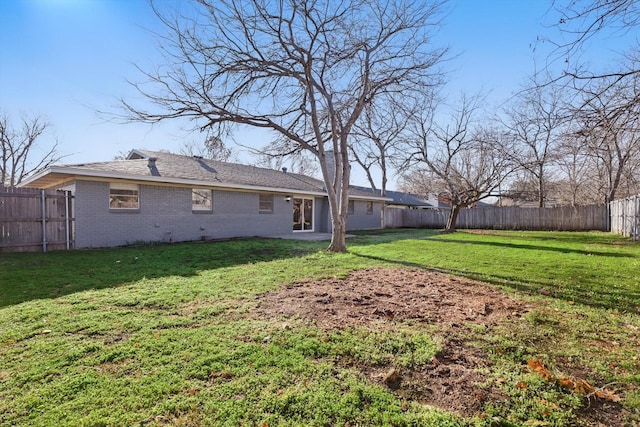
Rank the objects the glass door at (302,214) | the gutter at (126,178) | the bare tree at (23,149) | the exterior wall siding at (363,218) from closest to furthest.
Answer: the gutter at (126,178) < the glass door at (302,214) < the exterior wall siding at (363,218) < the bare tree at (23,149)

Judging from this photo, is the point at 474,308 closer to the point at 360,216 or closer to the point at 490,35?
the point at 490,35

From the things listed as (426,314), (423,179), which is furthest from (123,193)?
(423,179)

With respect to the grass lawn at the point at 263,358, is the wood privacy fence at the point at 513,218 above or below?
above

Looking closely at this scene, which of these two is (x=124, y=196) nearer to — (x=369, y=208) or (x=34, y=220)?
(x=34, y=220)

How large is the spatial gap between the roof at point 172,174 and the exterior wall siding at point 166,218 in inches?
22.1

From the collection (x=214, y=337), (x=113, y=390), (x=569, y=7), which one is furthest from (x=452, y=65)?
(x=113, y=390)

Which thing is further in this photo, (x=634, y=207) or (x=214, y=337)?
(x=634, y=207)

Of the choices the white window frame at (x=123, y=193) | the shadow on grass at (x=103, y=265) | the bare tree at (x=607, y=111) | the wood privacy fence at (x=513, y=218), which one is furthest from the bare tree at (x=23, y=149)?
the bare tree at (x=607, y=111)

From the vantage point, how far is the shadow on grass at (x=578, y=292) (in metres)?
4.54

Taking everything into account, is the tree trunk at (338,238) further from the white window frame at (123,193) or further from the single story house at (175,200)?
the white window frame at (123,193)

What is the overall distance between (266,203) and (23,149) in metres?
25.3

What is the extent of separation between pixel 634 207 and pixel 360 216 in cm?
1352

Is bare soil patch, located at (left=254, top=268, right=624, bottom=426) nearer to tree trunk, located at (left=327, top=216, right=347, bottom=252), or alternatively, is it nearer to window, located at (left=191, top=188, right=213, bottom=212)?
tree trunk, located at (left=327, top=216, right=347, bottom=252)

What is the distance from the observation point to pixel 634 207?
43.4 feet
